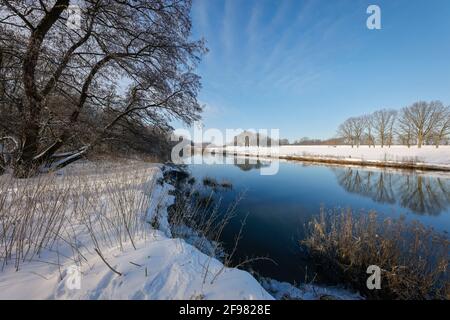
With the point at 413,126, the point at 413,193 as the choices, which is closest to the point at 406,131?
the point at 413,126

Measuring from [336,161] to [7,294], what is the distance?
3310 cm

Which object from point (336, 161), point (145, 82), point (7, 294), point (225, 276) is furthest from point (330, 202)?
point (336, 161)

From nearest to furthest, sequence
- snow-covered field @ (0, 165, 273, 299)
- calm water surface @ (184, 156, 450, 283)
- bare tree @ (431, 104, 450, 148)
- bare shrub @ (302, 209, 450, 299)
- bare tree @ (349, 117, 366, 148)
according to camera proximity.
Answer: snow-covered field @ (0, 165, 273, 299), bare shrub @ (302, 209, 450, 299), calm water surface @ (184, 156, 450, 283), bare tree @ (431, 104, 450, 148), bare tree @ (349, 117, 366, 148)

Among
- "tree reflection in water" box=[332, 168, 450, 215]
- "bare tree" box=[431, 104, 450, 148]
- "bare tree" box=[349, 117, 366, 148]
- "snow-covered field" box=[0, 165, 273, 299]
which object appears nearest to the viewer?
"snow-covered field" box=[0, 165, 273, 299]

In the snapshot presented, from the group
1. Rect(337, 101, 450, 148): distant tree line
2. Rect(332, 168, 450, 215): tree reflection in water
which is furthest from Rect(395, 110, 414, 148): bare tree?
Rect(332, 168, 450, 215): tree reflection in water

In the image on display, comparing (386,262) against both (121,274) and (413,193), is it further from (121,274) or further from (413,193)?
(413,193)

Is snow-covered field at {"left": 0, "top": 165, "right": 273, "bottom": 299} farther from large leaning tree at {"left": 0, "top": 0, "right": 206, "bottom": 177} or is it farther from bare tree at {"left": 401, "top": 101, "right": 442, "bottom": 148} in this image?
bare tree at {"left": 401, "top": 101, "right": 442, "bottom": 148}

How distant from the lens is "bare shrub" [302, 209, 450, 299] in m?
3.12

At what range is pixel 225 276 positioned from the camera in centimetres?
169

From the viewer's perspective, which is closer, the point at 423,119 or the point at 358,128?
the point at 423,119

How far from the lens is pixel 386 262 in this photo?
3709mm

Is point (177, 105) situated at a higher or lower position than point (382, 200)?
higher
